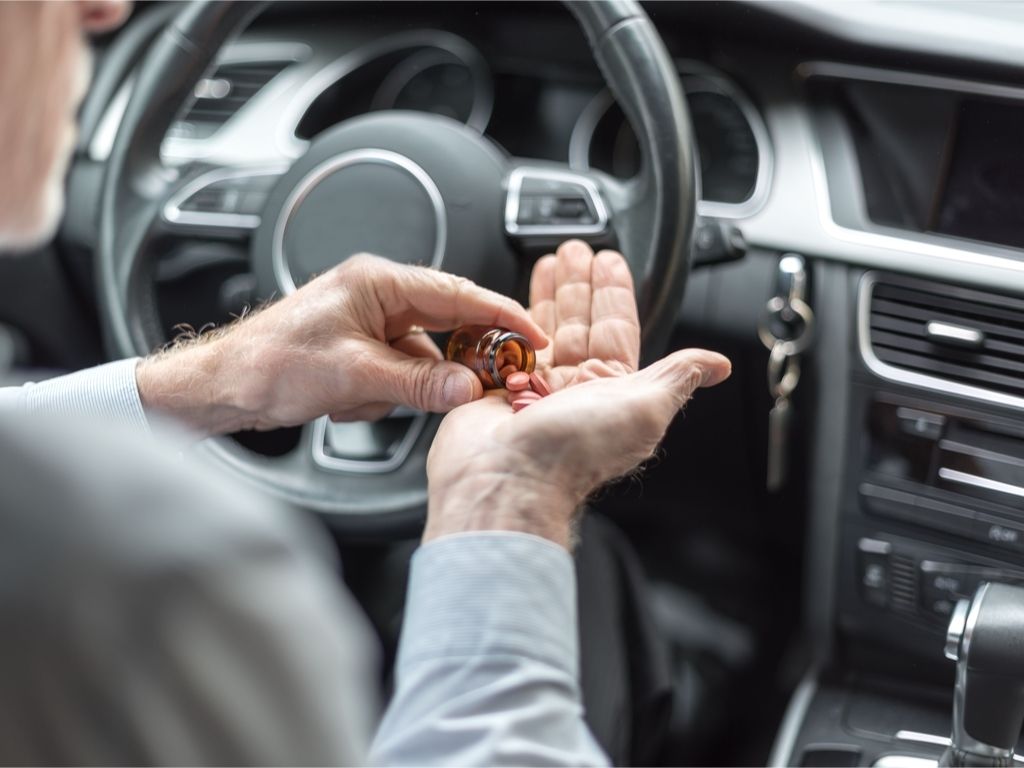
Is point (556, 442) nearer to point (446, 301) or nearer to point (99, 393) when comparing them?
point (446, 301)

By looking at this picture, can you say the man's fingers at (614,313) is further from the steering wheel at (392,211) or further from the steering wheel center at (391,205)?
the steering wheel center at (391,205)

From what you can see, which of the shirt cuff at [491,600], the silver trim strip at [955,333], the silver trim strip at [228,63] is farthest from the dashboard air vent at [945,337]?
the silver trim strip at [228,63]

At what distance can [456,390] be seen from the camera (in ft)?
2.89

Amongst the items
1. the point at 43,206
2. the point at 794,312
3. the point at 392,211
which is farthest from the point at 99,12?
the point at 794,312

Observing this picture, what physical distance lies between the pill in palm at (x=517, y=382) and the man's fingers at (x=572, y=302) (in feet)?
0.27

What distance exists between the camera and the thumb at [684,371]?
788 millimetres

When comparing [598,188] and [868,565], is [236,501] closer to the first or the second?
[598,188]

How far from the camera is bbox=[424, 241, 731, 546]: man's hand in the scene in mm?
699

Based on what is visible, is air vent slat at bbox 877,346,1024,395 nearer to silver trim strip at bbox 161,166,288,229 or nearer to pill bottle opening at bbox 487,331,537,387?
pill bottle opening at bbox 487,331,537,387

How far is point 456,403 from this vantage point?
0.88 metres

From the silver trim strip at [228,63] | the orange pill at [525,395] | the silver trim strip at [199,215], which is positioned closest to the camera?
the orange pill at [525,395]

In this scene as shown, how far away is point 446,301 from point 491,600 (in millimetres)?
338

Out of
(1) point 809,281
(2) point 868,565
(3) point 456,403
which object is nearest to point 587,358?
(3) point 456,403

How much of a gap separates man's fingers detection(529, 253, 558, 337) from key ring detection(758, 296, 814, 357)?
27 cm
